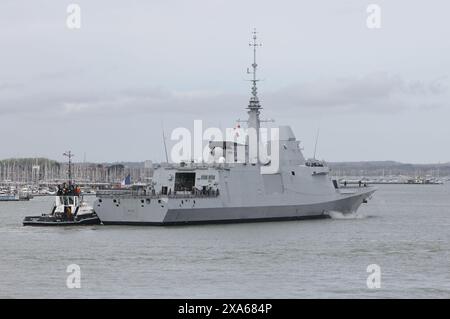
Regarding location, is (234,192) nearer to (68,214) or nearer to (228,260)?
(68,214)

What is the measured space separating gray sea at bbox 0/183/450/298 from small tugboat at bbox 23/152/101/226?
1.15m

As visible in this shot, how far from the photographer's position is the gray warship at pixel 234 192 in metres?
45.3

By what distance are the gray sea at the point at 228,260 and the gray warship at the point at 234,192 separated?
1.14 meters

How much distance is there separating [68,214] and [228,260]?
1657 centimetres

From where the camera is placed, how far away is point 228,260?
108 feet

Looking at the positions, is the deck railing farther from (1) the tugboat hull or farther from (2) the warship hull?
(1) the tugboat hull

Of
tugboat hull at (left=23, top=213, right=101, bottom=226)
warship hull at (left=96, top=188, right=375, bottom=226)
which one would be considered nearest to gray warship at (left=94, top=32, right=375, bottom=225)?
warship hull at (left=96, top=188, right=375, bottom=226)

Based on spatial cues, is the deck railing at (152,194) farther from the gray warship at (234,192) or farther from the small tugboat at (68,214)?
the small tugboat at (68,214)

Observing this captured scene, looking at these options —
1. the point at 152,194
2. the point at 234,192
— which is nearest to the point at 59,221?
the point at 152,194

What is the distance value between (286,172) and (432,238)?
34.0ft

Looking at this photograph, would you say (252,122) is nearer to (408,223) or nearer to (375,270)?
(408,223)

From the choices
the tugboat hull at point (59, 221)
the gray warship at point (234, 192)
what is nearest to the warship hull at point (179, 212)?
the gray warship at point (234, 192)

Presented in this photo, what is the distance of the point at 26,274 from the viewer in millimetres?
29266
